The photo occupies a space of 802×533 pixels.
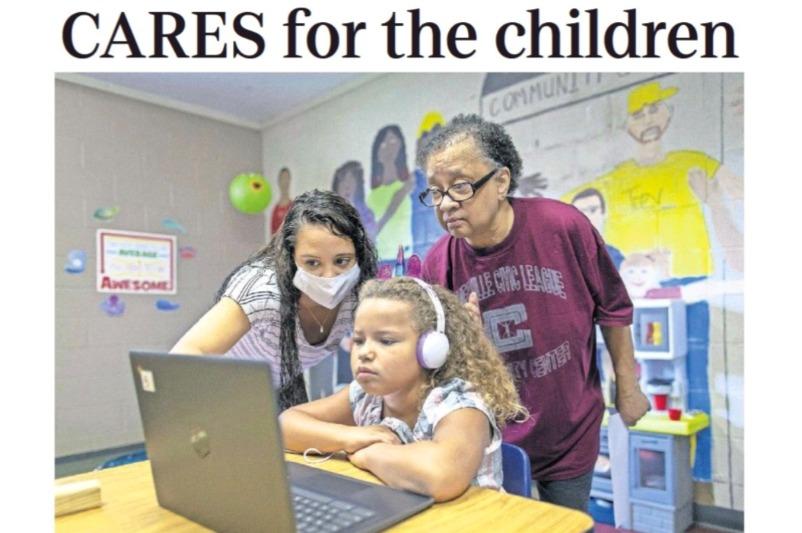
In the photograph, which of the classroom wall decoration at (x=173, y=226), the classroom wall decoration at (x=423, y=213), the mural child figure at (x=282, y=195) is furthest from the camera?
the mural child figure at (x=282, y=195)

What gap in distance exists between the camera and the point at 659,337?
216 cm

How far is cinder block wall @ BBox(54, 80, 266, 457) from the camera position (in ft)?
10.2

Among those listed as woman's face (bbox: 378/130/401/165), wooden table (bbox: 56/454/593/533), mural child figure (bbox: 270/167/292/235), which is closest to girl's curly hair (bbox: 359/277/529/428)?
wooden table (bbox: 56/454/593/533)

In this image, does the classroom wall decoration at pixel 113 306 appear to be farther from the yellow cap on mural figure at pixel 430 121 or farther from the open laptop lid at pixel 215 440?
the open laptop lid at pixel 215 440

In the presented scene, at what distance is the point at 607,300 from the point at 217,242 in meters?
3.02

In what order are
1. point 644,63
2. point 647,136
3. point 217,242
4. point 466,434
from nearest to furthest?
point 466,434
point 644,63
point 647,136
point 217,242

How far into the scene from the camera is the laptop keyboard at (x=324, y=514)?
0.59 m

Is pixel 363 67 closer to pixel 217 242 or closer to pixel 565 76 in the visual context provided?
pixel 565 76

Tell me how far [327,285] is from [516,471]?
50 cm

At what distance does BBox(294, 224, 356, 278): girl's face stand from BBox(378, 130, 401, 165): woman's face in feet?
6.98

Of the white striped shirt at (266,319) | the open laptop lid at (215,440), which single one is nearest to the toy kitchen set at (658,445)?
the white striped shirt at (266,319)
